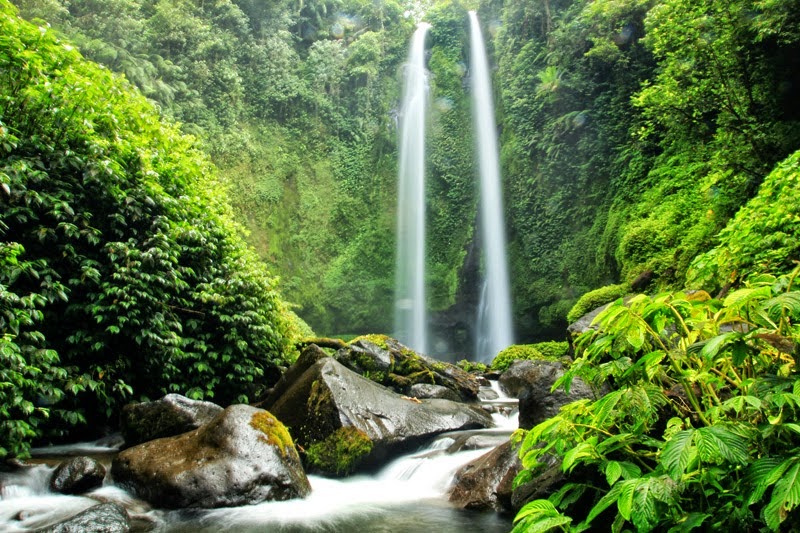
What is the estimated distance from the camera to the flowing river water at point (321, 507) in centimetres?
448

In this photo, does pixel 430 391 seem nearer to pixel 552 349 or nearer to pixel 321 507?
pixel 321 507

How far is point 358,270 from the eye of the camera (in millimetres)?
22391

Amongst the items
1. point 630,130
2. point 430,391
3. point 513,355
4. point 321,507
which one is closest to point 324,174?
point 513,355

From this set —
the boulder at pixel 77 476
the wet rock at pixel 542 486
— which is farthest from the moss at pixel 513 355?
the boulder at pixel 77 476

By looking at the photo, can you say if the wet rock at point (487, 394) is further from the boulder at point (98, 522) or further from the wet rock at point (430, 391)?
the boulder at point (98, 522)

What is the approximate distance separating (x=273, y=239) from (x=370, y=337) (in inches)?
447

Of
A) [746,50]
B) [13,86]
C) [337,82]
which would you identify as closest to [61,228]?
[13,86]

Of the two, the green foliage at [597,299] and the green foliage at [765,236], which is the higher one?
the green foliage at [765,236]

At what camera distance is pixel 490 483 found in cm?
491

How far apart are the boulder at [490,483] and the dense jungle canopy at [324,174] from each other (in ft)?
8.87

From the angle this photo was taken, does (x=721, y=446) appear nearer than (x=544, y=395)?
Yes

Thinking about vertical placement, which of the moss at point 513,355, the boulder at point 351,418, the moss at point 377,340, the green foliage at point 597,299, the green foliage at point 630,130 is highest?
the green foliage at point 630,130

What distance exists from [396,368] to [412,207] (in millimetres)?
13846

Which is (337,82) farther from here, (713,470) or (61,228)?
(713,470)
